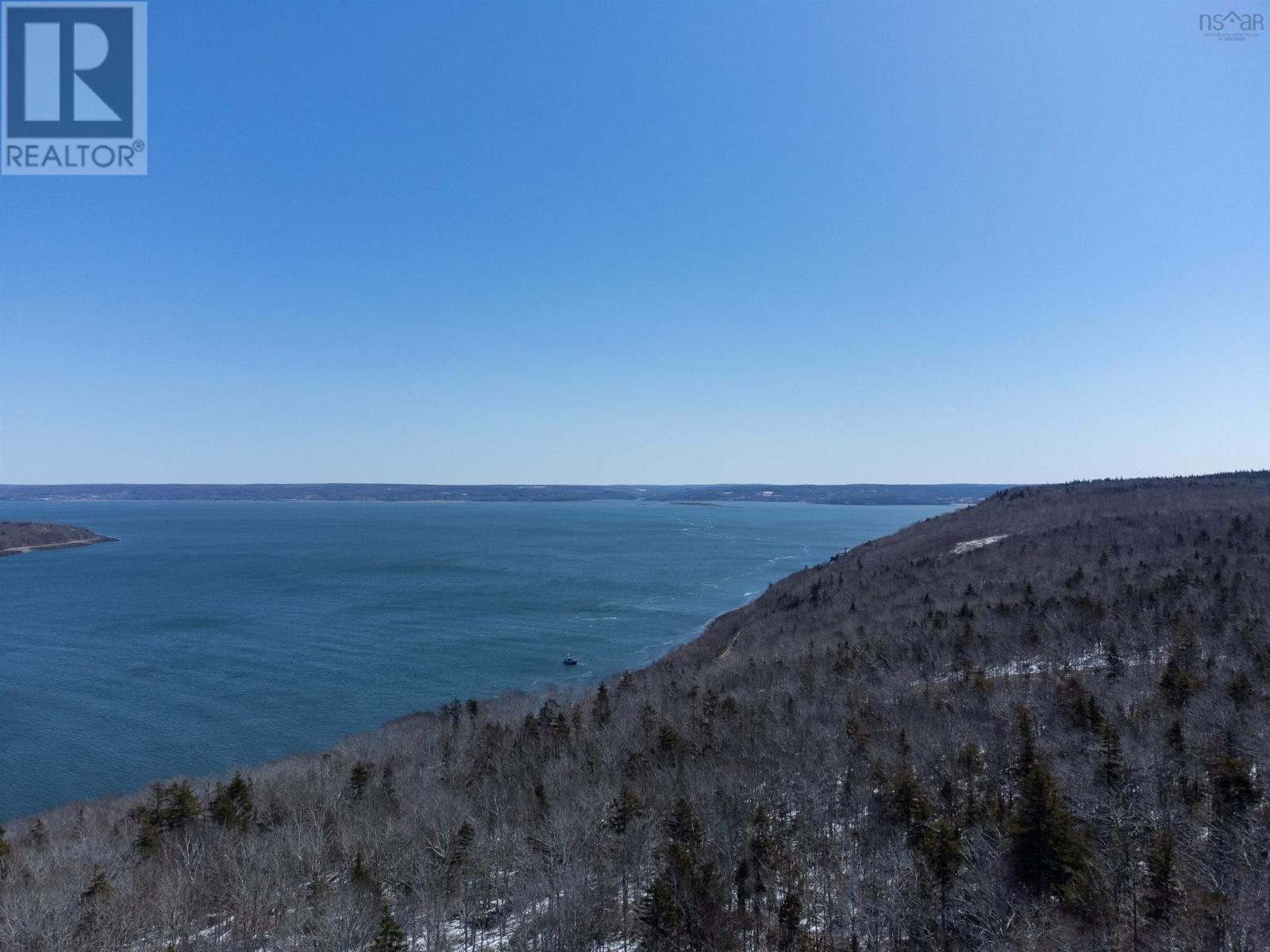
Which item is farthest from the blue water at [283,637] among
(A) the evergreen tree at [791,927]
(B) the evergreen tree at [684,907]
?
(A) the evergreen tree at [791,927]

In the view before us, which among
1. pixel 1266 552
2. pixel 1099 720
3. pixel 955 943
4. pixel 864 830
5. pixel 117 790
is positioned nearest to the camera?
pixel 955 943

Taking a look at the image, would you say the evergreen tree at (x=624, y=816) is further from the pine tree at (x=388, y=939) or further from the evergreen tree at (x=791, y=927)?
the pine tree at (x=388, y=939)

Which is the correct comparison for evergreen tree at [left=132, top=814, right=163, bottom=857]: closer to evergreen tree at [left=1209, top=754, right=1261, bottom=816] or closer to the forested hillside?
the forested hillside

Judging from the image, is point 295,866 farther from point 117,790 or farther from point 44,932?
point 117,790

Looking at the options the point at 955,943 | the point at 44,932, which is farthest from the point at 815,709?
the point at 44,932

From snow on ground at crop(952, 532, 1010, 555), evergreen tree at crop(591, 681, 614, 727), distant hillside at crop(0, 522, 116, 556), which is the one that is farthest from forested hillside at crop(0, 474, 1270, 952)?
distant hillside at crop(0, 522, 116, 556)

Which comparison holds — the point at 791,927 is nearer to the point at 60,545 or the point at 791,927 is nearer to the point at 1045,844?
the point at 1045,844

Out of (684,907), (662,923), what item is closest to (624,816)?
(684,907)
